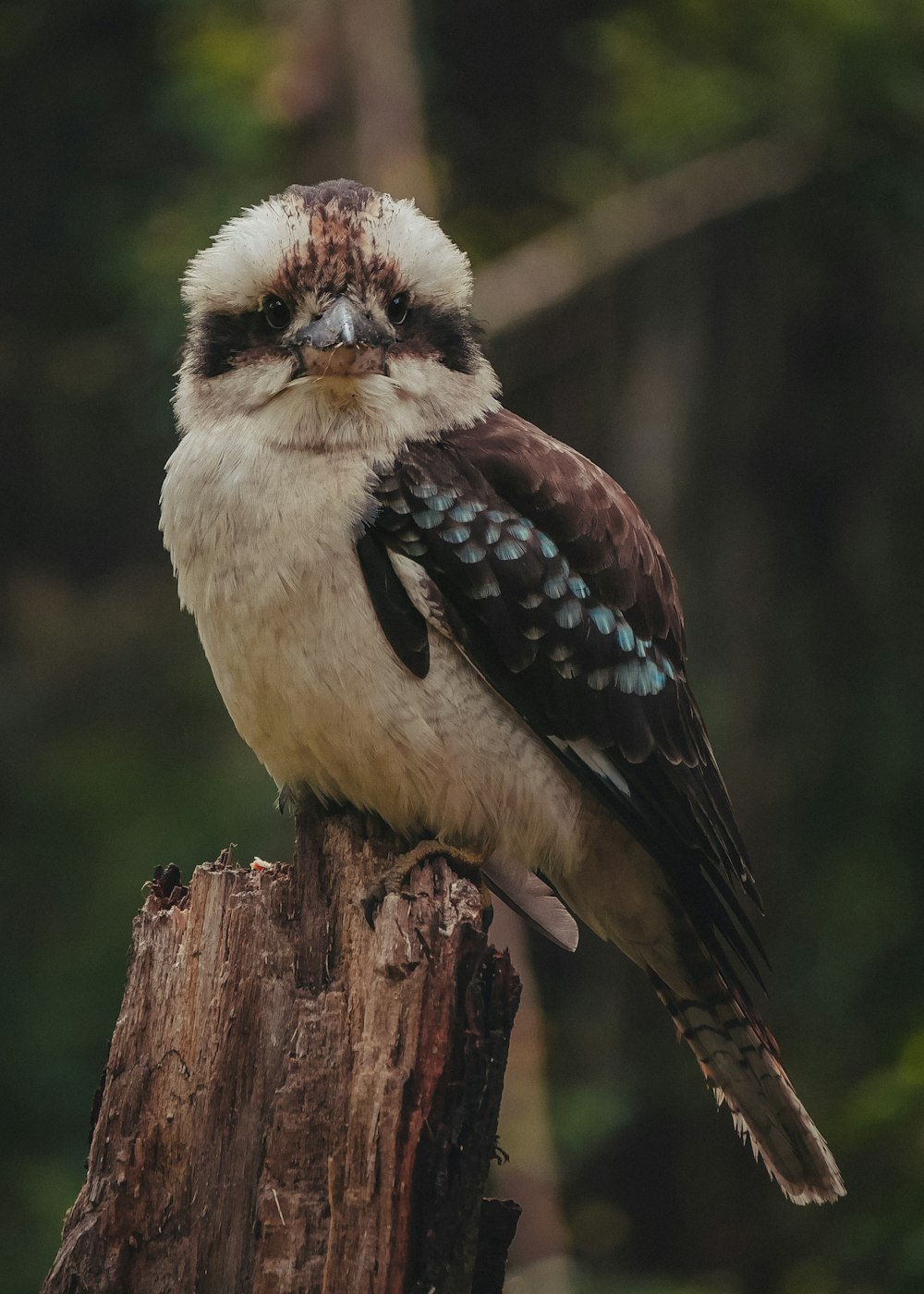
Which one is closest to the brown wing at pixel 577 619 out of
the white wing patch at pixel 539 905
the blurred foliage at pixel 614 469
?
the white wing patch at pixel 539 905

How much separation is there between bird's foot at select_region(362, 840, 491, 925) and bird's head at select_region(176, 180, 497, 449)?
0.87m

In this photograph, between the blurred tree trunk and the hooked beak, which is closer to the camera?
the hooked beak

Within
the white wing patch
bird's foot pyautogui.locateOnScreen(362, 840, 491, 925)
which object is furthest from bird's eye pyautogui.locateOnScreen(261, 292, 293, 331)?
the white wing patch

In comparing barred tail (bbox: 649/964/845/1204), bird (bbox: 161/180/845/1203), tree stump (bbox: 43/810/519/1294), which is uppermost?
bird (bbox: 161/180/845/1203)

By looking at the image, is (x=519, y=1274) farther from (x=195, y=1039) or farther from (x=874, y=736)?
(x=195, y=1039)

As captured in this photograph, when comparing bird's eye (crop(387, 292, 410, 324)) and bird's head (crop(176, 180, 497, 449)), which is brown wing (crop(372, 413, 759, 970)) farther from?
bird's eye (crop(387, 292, 410, 324))

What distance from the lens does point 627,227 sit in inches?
267

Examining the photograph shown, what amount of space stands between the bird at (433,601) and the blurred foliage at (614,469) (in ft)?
6.18

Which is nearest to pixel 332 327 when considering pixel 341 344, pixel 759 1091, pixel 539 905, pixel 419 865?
pixel 341 344

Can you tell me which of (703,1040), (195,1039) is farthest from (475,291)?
(195,1039)

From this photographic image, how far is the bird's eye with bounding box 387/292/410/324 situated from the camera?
366cm

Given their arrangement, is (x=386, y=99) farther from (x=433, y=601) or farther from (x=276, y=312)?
(x=433, y=601)

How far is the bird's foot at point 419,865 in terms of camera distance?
3.25 m

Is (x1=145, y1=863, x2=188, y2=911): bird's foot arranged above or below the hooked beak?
below
